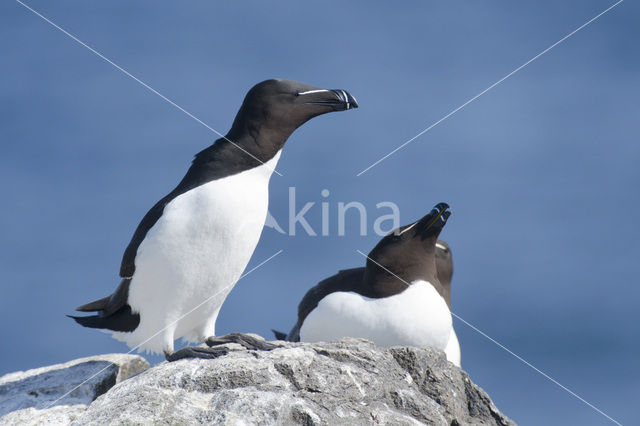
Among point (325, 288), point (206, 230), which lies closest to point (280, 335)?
point (325, 288)

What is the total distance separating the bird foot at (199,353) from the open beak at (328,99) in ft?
8.44

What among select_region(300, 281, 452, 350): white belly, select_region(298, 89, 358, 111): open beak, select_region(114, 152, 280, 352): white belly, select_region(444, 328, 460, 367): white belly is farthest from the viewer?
select_region(444, 328, 460, 367): white belly

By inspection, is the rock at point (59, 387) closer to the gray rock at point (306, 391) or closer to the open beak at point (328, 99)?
the gray rock at point (306, 391)

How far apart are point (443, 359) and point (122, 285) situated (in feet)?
9.79

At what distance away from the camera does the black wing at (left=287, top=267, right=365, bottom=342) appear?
32.6 ft

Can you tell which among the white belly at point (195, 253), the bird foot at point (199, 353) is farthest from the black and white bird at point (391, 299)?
the bird foot at point (199, 353)

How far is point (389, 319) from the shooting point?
9180mm

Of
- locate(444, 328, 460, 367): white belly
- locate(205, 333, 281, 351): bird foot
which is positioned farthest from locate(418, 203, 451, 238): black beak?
locate(205, 333, 281, 351): bird foot

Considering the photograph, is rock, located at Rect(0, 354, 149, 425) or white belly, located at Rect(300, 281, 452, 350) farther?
white belly, located at Rect(300, 281, 452, 350)

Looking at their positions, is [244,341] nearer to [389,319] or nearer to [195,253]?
[195,253]

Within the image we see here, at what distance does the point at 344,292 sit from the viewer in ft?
31.9

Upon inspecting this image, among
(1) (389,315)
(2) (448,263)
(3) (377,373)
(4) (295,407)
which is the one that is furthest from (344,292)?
(4) (295,407)

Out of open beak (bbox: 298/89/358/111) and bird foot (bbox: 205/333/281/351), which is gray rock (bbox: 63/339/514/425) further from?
open beak (bbox: 298/89/358/111)

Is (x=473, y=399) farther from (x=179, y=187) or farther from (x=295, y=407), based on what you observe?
(x=179, y=187)
